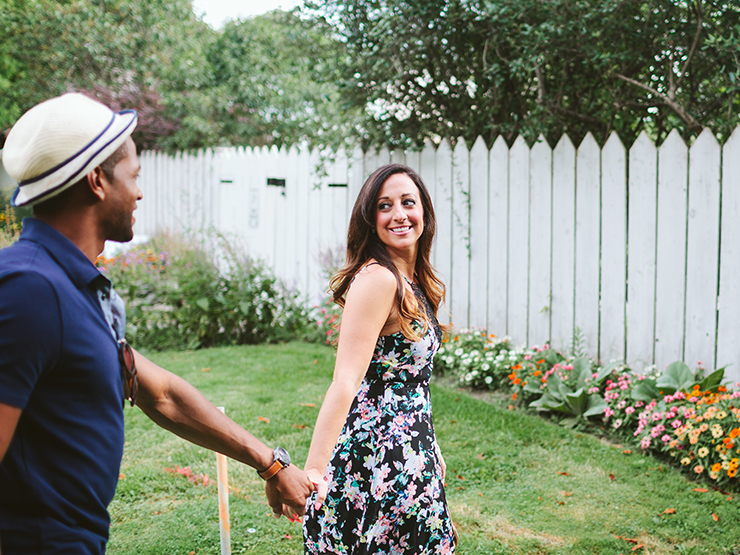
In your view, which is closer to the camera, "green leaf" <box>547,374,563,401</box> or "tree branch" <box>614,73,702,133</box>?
"green leaf" <box>547,374,563,401</box>

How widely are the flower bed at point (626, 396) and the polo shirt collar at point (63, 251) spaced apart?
3.84 m

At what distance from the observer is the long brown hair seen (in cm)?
251

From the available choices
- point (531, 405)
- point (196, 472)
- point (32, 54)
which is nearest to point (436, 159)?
point (531, 405)

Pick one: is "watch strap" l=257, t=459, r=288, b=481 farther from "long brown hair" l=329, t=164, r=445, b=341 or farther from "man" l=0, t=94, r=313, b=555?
"man" l=0, t=94, r=313, b=555

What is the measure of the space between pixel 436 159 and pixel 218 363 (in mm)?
3210

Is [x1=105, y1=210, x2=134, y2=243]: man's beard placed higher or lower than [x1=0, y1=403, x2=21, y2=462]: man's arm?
higher

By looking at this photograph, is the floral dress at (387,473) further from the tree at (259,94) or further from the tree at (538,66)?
the tree at (259,94)

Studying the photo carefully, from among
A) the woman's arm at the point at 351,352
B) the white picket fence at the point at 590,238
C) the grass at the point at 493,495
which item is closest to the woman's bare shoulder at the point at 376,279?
the woman's arm at the point at 351,352

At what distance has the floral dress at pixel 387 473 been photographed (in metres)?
2.27

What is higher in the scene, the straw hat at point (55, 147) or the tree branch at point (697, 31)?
the tree branch at point (697, 31)

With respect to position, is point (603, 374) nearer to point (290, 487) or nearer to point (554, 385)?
point (554, 385)

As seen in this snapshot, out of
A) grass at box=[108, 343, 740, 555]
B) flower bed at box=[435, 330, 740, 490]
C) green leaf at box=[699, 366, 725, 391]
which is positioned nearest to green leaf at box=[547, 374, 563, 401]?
flower bed at box=[435, 330, 740, 490]

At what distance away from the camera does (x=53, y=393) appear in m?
1.31

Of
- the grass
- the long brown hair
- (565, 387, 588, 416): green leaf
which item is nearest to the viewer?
the long brown hair
